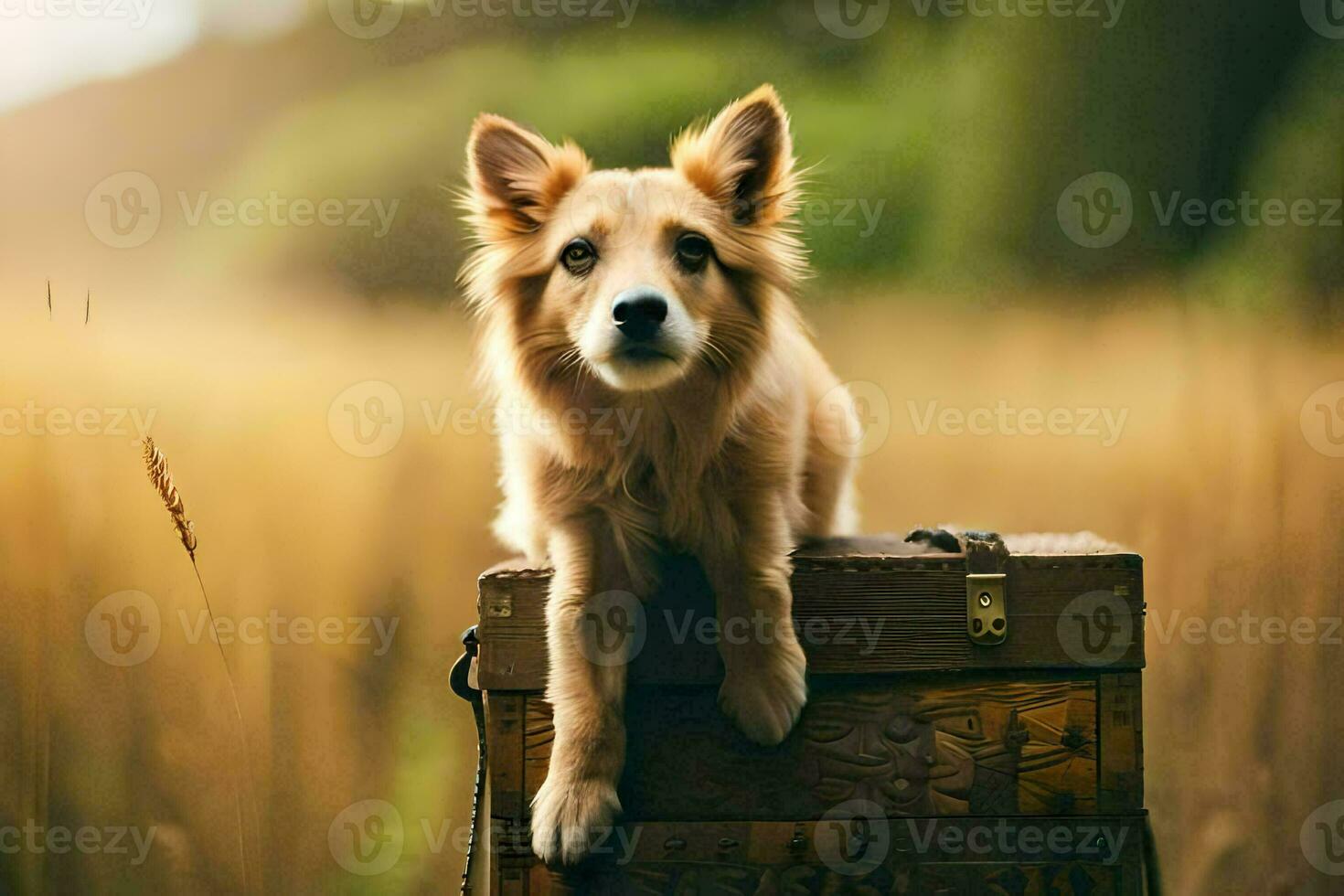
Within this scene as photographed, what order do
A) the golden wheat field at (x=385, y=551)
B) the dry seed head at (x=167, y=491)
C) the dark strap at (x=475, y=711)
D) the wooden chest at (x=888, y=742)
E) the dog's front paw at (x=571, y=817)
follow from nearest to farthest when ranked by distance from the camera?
1. the dog's front paw at (x=571, y=817)
2. the wooden chest at (x=888, y=742)
3. the dark strap at (x=475, y=711)
4. the dry seed head at (x=167, y=491)
5. the golden wheat field at (x=385, y=551)

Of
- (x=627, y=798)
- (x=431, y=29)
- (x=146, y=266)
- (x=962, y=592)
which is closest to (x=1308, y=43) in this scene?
(x=962, y=592)

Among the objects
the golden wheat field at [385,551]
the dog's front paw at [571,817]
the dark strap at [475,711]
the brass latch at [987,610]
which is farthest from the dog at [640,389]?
the golden wheat field at [385,551]

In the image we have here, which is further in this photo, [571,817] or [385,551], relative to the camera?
[385,551]

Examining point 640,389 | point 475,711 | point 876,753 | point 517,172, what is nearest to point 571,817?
point 475,711

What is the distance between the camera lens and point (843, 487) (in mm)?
2209

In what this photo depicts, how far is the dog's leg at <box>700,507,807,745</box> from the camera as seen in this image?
67.2 inches

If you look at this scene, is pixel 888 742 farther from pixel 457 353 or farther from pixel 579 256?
pixel 457 353

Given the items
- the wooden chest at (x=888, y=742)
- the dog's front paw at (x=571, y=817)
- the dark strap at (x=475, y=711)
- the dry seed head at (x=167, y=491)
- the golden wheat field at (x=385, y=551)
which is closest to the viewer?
the dog's front paw at (x=571, y=817)

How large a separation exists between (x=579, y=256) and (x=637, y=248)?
0.11 meters

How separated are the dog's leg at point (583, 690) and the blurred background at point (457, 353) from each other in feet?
2.98

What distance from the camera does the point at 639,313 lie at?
164 cm

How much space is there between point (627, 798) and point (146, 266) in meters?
1.82

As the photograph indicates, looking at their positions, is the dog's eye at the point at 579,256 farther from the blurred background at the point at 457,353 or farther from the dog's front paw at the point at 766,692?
the blurred background at the point at 457,353

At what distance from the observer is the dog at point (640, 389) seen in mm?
1699
